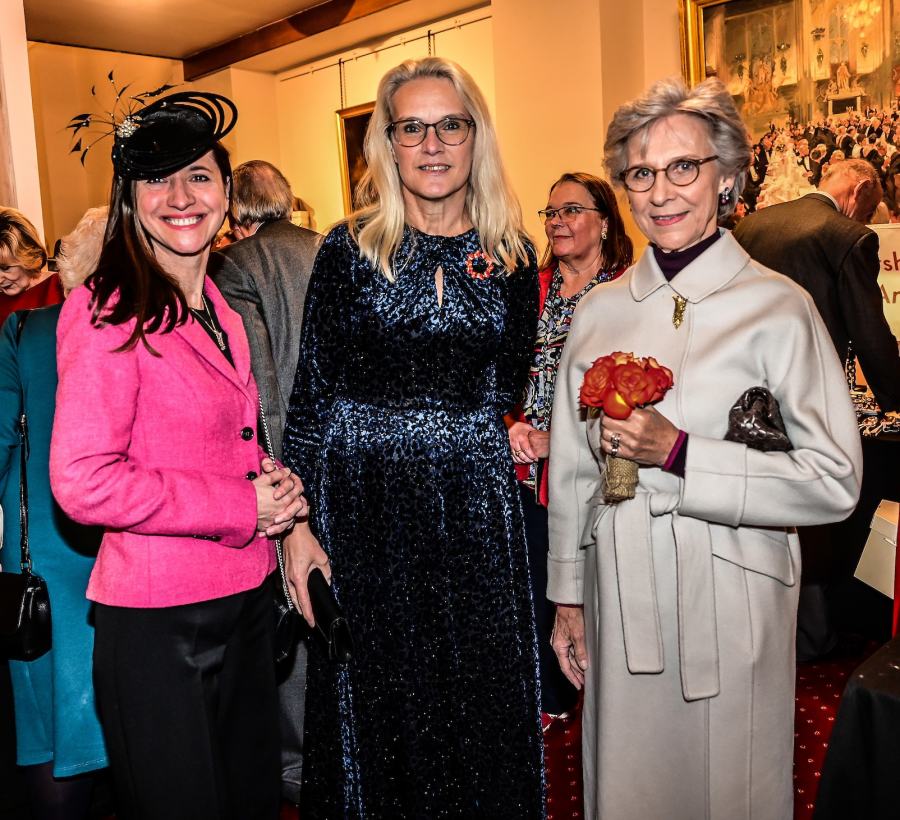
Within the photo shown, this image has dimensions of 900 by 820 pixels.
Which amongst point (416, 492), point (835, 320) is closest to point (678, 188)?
point (416, 492)

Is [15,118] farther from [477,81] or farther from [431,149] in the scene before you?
[477,81]

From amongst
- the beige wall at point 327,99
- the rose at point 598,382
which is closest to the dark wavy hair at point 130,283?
the rose at point 598,382

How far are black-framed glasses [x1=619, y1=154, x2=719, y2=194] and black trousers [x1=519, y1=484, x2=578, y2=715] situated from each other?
6.14ft

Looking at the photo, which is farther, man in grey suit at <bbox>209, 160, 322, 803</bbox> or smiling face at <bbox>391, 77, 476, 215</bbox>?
man in grey suit at <bbox>209, 160, 322, 803</bbox>

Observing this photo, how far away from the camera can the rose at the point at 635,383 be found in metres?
1.67

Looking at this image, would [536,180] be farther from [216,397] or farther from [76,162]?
[76,162]

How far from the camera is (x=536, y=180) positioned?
20.1ft

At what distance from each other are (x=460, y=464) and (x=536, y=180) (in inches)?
169

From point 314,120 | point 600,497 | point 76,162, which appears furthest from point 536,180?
point 76,162

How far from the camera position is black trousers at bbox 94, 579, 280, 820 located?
1.76 metres

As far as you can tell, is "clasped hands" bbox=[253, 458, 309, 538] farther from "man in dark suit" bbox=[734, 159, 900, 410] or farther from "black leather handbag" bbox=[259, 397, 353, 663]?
"man in dark suit" bbox=[734, 159, 900, 410]

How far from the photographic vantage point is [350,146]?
878 cm

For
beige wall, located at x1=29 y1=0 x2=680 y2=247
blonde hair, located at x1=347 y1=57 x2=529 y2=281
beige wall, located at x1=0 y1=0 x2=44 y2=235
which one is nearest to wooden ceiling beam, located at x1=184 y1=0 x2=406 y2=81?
beige wall, located at x1=29 y1=0 x2=680 y2=247

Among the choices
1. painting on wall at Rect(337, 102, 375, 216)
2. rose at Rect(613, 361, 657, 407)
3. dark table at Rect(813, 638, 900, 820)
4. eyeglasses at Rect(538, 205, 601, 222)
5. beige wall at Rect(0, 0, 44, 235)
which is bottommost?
dark table at Rect(813, 638, 900, 820)
